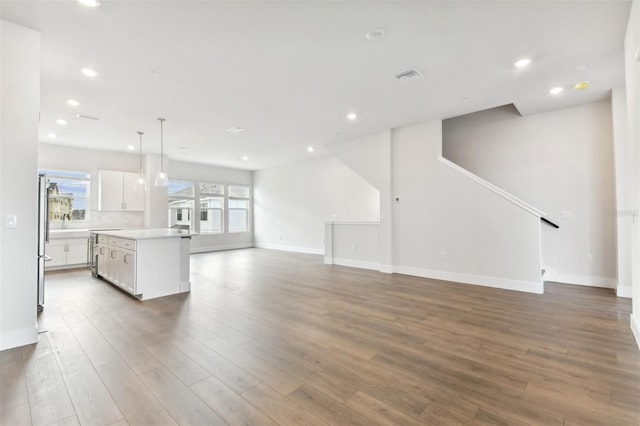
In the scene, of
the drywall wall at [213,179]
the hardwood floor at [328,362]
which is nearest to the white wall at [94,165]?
the drywall wall at [213,179]

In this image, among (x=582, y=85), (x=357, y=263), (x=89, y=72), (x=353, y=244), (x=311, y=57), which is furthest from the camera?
(x=353, y=244)

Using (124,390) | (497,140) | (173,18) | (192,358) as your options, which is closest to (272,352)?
(192,358)

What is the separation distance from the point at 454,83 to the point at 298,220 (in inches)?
252

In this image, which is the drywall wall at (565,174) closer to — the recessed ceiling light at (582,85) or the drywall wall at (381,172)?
Result: the recessed ceiling light at (582,85)

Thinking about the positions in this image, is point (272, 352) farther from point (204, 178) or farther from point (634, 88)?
point (204, 178)

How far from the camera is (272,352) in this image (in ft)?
7.99

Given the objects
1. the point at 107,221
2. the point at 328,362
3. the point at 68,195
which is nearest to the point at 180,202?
the point at 107,221

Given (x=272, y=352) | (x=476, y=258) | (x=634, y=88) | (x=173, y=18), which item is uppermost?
(x=173, y=18)

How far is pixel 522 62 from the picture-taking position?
3266 millimetres

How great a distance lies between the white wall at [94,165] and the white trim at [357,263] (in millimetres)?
5613

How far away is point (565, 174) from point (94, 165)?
33.8ft

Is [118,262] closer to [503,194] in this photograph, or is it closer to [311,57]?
[311,57]

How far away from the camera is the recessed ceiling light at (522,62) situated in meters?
3.22

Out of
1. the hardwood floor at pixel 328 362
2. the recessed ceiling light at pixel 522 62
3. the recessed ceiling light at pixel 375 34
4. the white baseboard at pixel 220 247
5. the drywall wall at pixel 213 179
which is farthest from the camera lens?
the white baseboard at pixel 220 247
